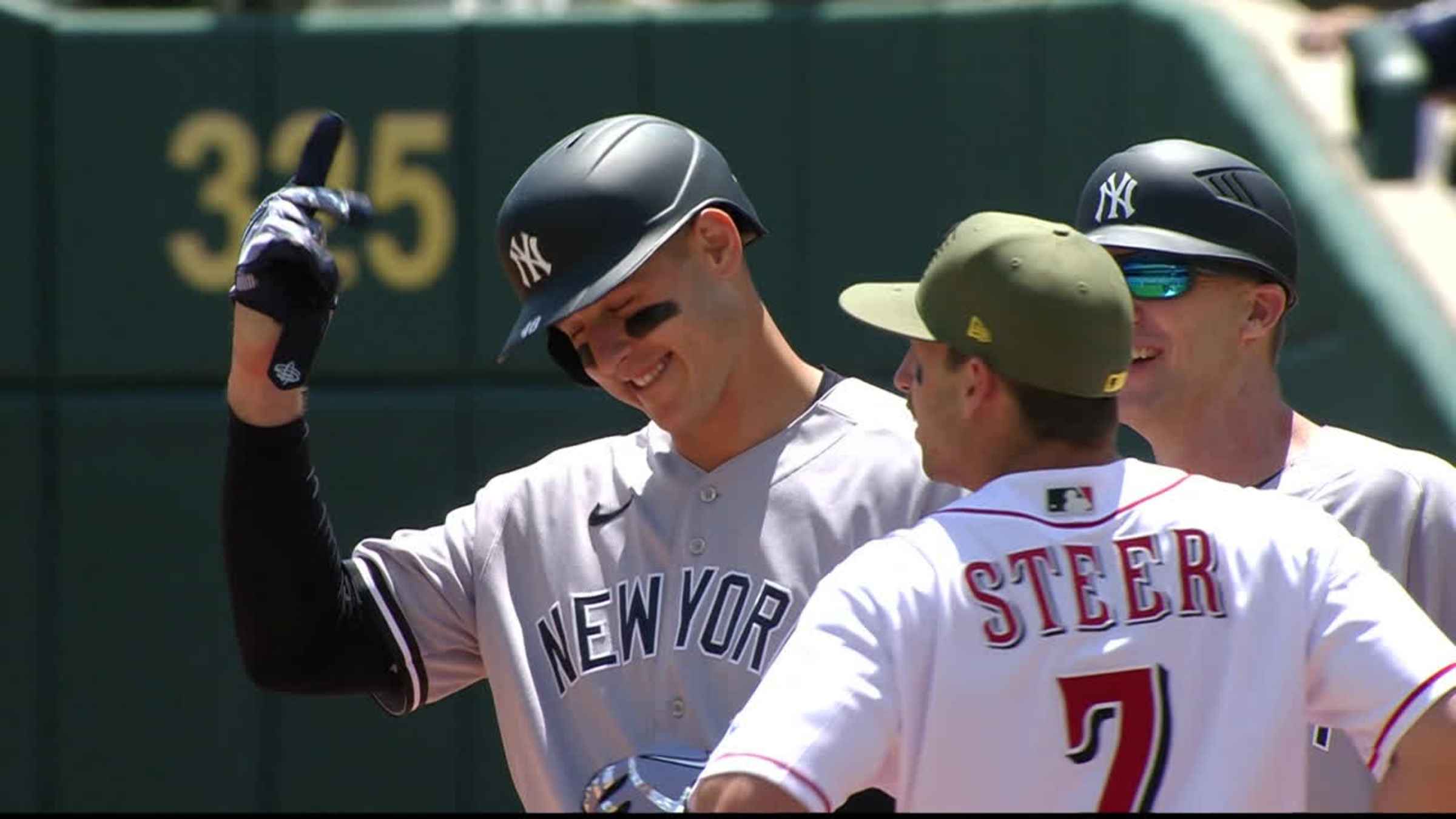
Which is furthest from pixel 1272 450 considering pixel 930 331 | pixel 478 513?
pixel 478 513

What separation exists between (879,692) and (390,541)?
969 mm

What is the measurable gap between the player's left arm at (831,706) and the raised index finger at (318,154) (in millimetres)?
978

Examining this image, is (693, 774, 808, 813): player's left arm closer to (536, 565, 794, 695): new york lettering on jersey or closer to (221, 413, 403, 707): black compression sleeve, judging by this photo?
(536, 565, 794, 695): new york lettering on jersey

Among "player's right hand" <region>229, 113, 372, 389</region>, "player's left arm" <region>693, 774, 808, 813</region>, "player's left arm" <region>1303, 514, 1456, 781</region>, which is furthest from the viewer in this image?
"player's right hand" <region>229, 113, 372, 389</region>

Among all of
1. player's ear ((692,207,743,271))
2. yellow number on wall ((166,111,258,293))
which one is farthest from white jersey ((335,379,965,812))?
yellow number on wall ((166,111,258,293))

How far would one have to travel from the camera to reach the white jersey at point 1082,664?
1919 mm

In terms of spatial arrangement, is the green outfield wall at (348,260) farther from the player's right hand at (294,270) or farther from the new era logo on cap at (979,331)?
the new era logo on cap at (979,331)

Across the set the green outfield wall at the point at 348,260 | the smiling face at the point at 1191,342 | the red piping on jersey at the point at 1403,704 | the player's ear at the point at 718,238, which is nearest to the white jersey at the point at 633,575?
the player's ear at the point at 718,238

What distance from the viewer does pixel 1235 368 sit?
2.78 meters

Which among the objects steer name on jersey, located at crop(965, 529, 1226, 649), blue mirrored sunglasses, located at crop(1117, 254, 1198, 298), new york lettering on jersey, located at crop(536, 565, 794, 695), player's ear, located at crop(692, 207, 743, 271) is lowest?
new york lettering on jersey, located at crop(536, 565, 794, 695)

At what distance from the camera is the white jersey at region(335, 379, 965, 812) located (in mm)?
2510

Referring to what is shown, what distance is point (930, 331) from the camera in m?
2.14

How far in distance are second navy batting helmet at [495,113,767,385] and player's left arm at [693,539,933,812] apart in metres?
0.65

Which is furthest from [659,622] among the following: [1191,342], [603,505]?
[1191,342]
